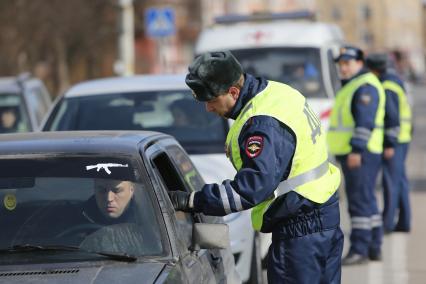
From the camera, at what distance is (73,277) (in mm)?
4688

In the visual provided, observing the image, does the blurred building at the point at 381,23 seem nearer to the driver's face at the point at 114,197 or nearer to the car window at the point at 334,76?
the car window at the point at 334,76

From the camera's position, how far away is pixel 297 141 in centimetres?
536

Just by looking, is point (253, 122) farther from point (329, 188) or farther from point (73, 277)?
point (73, 277)

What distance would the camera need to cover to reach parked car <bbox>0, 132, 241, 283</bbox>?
4.97 meters

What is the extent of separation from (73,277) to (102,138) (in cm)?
106

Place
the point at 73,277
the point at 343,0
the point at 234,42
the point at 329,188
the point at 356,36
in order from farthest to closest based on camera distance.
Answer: the point at 343,0
the point at 356,36
the point at 234,42
the point at 329,188
the point at 73,277

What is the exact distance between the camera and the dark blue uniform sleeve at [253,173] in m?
5.18

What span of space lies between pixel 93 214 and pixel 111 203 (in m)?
0.11

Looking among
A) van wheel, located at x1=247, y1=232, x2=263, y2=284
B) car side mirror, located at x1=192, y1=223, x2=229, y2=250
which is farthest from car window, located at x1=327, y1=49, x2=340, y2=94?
car side mirror, located at x1=192, y1=223, x2=229, y2=250

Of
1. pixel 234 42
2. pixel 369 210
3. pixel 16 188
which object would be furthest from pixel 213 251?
pixel 234 42

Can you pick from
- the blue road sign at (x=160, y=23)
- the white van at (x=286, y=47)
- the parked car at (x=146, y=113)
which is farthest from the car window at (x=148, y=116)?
the blue road sign at (x=160, y=23)

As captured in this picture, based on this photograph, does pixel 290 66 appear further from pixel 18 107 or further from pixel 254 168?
pixel 254 168

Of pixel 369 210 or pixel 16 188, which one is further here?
pixel 369 210

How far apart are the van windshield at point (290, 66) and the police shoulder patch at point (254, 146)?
952 centimetres
